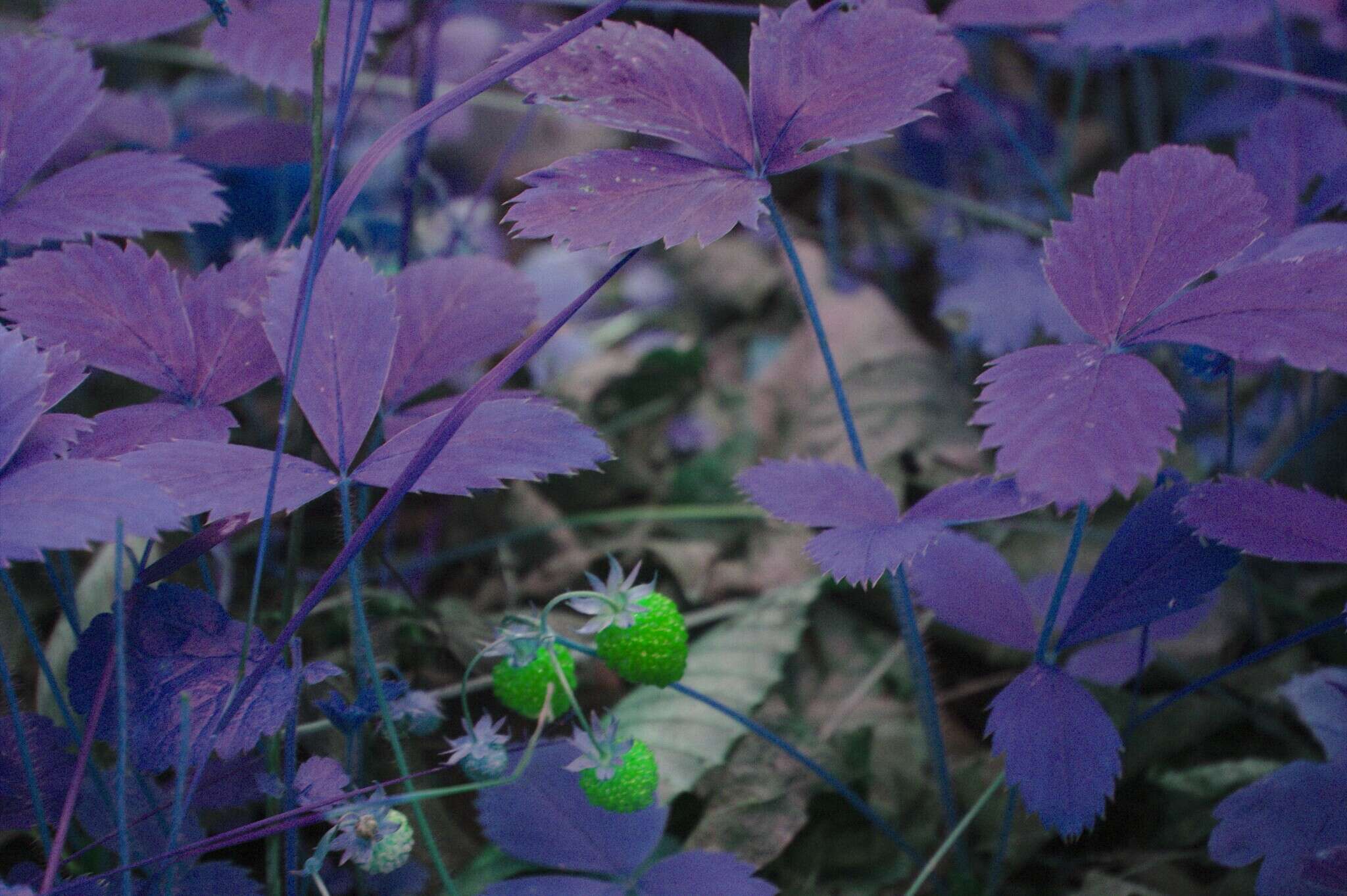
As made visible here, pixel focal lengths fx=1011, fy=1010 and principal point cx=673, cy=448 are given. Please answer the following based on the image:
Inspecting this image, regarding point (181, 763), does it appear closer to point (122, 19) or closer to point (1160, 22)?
point (122, 19)

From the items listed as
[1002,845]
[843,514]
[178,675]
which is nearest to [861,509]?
[843,514]

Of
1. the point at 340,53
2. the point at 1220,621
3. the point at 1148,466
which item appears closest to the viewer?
the point at 1148,466

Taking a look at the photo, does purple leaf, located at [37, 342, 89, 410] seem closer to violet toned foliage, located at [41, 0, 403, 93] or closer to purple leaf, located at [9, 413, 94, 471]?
purple leaf, located at [9, 413, 94, 471]

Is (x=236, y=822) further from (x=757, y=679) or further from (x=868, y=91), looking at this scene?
(x=868, y=91)

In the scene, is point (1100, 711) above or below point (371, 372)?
below

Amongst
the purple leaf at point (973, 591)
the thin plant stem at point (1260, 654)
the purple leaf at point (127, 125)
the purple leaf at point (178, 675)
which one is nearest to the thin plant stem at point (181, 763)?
the purple leaf at point (178, 675)

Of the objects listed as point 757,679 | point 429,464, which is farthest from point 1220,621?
point 429,464

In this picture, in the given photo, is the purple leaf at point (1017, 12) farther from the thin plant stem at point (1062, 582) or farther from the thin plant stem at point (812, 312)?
the thin plant stem at point (1062, 582)
